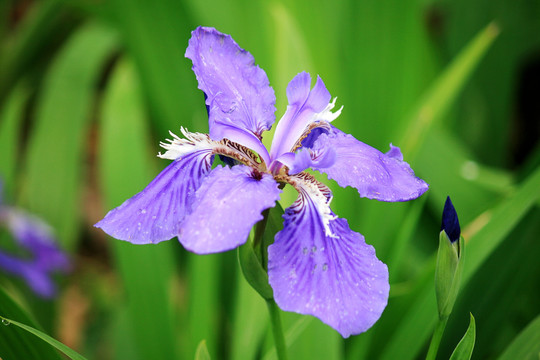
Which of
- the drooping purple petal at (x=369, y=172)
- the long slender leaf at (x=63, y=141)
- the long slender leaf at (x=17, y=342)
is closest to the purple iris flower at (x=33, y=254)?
the long slender leaf at (x=63, y=141)

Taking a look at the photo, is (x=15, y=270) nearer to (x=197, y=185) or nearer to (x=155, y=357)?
(x=155, y=357)

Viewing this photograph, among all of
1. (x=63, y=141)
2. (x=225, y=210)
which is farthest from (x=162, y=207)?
(x=63, y=141)

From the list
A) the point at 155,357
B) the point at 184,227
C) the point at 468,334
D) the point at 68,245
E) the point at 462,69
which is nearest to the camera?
the point at 184,227

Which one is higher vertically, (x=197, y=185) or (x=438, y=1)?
(x=438, y=1)

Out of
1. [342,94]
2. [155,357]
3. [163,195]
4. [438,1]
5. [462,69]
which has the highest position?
[438,1]

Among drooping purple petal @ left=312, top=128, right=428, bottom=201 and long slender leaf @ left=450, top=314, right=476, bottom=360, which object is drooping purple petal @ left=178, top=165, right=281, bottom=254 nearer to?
drooping purple petal @ left=312, top=128, right=428, bottom=201

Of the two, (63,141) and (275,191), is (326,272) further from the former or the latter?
(63,141)

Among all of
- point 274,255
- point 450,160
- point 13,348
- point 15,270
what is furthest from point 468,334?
point 15,270
